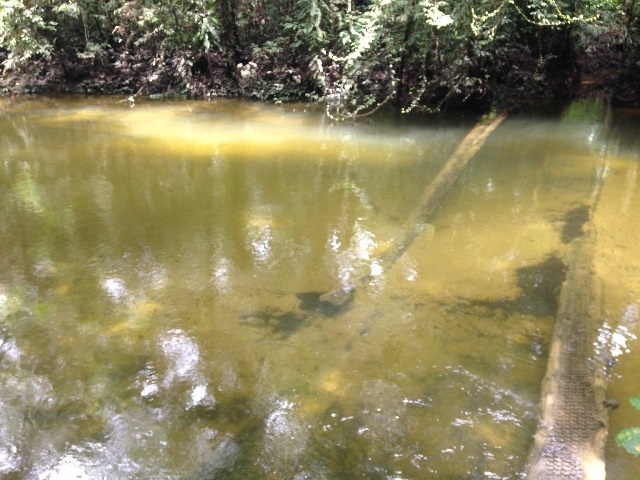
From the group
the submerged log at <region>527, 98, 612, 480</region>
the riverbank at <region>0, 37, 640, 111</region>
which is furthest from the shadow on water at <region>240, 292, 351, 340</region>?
the riverbank at <region>0, 37, 640, 111</region>

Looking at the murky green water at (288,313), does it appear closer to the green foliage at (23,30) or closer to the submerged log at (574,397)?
the submerged log at (574,397)

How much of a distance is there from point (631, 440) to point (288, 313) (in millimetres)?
2414

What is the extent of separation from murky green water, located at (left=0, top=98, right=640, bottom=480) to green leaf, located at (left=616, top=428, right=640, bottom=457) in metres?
A: 1.01

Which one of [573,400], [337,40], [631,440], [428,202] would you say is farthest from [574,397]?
[337,40]

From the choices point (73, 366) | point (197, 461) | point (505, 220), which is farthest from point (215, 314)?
point (505, 220)

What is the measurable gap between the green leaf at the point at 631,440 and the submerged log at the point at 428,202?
92.2 inches

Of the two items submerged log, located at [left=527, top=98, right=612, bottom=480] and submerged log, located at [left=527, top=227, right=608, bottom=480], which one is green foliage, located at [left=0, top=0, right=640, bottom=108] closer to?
submerged log, located at [left=527, top=98, right=612, bottom=480]

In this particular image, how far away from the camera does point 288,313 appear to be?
3.61 metres

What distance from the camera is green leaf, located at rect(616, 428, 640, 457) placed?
145 centimetres

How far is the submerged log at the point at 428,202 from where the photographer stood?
389cm

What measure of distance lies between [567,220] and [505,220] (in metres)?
0.60

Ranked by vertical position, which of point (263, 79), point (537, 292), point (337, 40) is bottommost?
point (537, 292)

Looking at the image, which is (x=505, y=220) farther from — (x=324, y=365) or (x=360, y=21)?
(x=360, y=21)

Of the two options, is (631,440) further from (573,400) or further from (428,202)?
(428,202)
